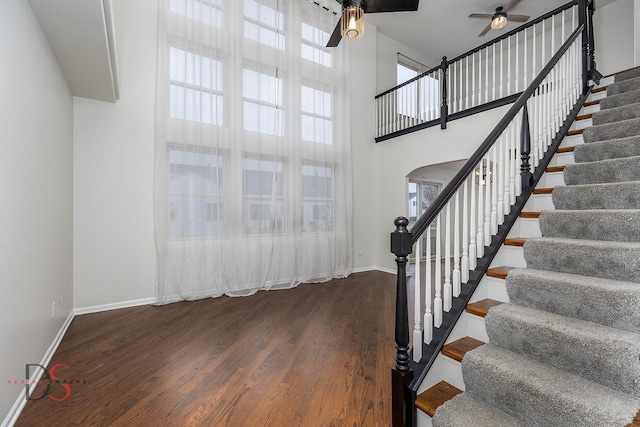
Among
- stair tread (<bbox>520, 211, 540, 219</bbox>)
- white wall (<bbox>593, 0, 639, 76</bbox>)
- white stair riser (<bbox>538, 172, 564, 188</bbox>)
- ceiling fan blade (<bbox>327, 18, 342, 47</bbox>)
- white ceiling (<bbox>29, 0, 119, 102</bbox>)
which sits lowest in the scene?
stair tread (<bbox>520, 211, 540, 219</bbox>)

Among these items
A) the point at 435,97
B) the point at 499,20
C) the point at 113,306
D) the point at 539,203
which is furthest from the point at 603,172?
the point at 113,306

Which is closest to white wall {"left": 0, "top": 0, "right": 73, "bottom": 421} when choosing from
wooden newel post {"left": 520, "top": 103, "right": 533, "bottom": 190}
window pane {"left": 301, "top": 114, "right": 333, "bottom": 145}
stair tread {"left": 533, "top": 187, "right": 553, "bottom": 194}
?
window pane {"left": 301, "top": 114, "right": 333, "bottom": 145}

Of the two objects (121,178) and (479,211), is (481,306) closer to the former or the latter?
(479,211)

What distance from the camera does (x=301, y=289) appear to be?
4184mm

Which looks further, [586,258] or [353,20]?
[353,20]

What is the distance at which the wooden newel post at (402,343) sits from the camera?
1.43 meters

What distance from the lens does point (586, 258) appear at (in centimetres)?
162

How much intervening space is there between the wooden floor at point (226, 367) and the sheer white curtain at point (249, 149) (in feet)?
2.59

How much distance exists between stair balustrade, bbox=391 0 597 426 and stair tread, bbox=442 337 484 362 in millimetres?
52

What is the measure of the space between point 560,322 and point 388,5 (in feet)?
11.6

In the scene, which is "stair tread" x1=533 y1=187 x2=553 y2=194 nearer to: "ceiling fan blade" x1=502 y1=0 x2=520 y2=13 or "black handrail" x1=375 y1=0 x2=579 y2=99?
"black handrail" x1=375 y1=0 x2=579 y2=99

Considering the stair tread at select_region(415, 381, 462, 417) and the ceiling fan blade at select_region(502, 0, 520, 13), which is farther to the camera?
the ceiling fan blade at select_region(502, 0, 520, 13)

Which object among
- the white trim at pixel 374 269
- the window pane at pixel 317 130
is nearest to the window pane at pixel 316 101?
the window pane at pixel 317 130

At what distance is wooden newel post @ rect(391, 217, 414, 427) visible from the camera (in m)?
1.43
